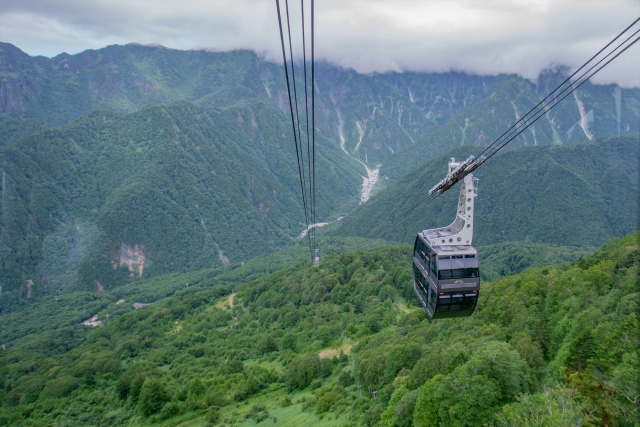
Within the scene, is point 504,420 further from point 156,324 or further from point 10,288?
point 10,288

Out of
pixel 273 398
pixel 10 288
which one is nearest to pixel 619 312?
pixel 273 398

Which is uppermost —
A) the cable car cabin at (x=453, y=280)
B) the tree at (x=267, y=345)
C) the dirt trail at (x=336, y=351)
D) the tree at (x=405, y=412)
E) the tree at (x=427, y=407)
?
the cable car cabin at (x=453, y=280)

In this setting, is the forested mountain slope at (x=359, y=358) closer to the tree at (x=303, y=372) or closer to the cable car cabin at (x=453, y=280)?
the tree at (x=303, y=372)

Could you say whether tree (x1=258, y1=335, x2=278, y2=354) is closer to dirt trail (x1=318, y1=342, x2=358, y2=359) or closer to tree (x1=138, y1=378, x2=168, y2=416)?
dirt trail (x1=318, y1=342, x2=358, y2=359)

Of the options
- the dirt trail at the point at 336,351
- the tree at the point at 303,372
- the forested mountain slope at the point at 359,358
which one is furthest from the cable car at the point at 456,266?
the dirt trail at the point at 336,351

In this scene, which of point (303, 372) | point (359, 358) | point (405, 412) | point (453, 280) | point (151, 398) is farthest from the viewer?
point (151, 398)

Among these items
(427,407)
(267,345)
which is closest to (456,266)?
(427,407)

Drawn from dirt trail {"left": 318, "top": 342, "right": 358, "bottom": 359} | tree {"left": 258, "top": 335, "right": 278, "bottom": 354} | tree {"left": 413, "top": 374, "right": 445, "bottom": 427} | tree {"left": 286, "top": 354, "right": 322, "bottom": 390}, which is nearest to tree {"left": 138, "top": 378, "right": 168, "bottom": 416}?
tree {"left": 286, "top": 354, "right": 322, "bottom": 390}

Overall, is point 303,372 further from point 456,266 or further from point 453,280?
point 456,266

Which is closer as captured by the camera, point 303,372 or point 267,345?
point 303,372
